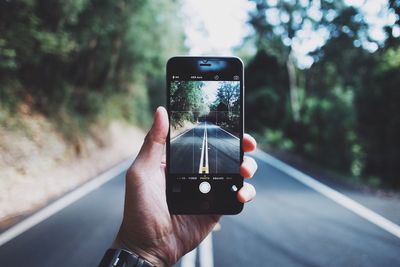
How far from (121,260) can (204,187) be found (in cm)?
94

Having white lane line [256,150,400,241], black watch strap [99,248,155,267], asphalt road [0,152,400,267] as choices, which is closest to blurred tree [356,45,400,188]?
white lane line [256,150,400,241]

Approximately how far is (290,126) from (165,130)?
84.2 feet

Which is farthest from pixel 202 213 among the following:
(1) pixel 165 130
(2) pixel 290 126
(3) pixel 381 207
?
(2) pixel 290 126

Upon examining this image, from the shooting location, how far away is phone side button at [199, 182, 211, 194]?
10.2ft

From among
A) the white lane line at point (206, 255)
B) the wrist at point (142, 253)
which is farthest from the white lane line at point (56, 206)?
the wrist at point (142, 253)

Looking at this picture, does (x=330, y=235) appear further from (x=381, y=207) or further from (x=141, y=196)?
(x=141, y=196)

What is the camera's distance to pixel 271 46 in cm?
2506

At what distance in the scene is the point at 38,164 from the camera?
39.3 feet

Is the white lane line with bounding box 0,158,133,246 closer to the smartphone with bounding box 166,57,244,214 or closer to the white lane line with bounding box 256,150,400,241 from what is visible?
the smartphone with bounding box 166,57,244,214

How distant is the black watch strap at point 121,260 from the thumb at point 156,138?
68 cm

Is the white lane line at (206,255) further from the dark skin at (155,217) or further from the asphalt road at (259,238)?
the dark skin at (155,217)

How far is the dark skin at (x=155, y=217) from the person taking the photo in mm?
2820

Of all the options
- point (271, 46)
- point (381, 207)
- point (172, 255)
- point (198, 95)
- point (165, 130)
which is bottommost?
point (381, 207)

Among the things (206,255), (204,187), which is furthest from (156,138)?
(206,255)
